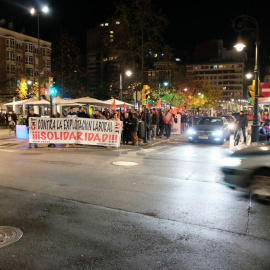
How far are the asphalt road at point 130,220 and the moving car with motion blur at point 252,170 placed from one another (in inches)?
11.9

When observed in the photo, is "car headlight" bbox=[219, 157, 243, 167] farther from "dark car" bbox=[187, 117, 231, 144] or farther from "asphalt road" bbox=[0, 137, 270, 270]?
"dark car" bbox=[187, 117, 231, 144]

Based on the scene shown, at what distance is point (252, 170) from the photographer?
651 centimetres

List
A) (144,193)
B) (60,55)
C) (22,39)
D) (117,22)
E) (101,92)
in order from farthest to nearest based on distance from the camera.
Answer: (22,39)
(101,92)
(60,55)
(117,22)
(144,193)

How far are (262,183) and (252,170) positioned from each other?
1.03 feet

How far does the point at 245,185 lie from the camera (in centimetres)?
661

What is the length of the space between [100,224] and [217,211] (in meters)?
2.19

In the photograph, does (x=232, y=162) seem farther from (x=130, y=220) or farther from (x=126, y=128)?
(x=126, y=128)

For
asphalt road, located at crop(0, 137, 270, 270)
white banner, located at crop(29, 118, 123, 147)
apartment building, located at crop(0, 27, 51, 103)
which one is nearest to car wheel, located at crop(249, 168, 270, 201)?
asphalt road, located at crop(0, 137, 270, 270)

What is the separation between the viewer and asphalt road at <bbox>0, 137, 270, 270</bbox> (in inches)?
156

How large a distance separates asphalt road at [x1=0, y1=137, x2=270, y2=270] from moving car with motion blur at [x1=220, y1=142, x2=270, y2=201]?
0.99 feet

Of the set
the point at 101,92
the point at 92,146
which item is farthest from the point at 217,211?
the point at 101,92

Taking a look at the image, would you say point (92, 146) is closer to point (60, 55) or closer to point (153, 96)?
point (153, 96)

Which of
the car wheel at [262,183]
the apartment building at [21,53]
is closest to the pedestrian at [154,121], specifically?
the car wheel at [262,183]

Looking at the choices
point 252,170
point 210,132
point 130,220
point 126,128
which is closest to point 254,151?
point 252,170
